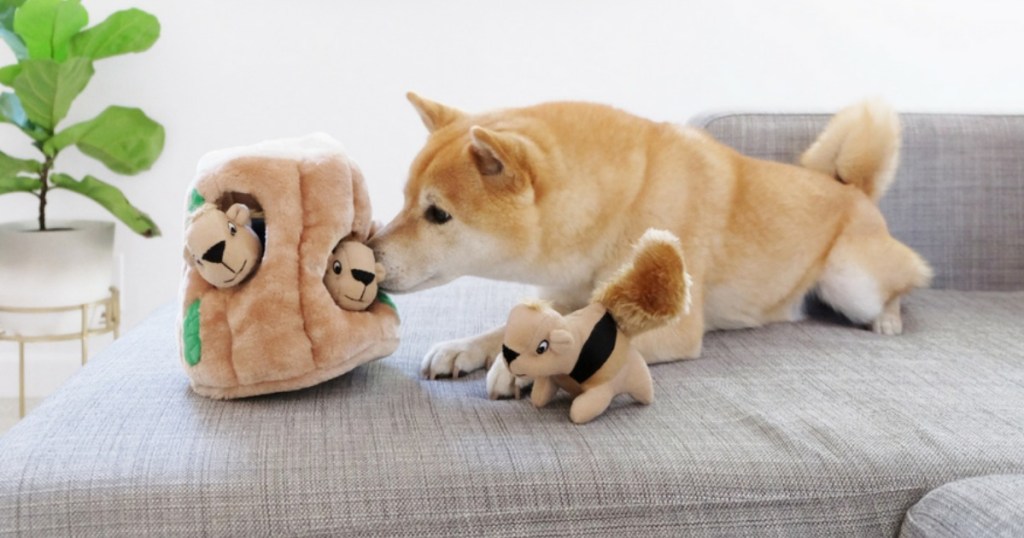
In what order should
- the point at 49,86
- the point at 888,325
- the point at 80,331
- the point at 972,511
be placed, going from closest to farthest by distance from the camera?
1. the point at 972,511
2. the point at 888,325
3. the point at 49,86
4. the point at 80,331

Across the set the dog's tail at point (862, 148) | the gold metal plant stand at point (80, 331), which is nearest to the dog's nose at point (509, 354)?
the dog's tail at point (862, 148)

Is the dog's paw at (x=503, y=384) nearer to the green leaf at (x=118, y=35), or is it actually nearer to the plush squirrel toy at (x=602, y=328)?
the plush squirrel toy at (x=602, y=328)

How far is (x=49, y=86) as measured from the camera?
2256mm

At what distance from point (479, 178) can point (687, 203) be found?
37cm

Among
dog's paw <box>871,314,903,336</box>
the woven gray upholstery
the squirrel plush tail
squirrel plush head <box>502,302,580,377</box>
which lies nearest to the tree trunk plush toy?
squirrel plush head <box>502,302,580,377</box>

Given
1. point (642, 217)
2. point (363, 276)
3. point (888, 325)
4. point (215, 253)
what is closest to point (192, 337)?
point (215, 253)

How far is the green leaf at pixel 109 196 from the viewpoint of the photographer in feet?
7.73

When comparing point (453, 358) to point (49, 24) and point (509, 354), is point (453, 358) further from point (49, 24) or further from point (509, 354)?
point (49, 24)

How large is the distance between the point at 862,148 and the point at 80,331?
1866 millimetres

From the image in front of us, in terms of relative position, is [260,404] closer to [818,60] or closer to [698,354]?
[698,354]

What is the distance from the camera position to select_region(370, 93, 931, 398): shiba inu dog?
1369 millimetres

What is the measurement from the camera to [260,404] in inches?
47.9

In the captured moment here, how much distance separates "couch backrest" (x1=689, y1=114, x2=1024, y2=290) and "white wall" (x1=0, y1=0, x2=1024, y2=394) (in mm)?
613

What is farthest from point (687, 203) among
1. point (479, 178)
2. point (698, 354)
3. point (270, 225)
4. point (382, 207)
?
point (382, 207)
